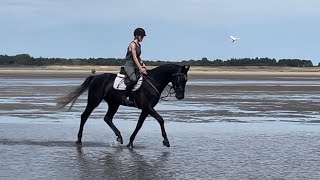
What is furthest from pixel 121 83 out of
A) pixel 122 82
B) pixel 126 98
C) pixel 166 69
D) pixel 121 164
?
pixel 121 164

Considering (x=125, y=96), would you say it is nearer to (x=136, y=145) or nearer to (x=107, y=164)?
(x=136, y=145)

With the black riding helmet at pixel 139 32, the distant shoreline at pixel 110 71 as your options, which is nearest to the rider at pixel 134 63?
the black riding helmet at pixel 139 32

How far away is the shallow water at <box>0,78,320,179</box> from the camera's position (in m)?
10.4

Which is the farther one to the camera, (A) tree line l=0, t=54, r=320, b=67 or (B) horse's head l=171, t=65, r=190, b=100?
(A) tree line l=0, t=54, r=320, b=67

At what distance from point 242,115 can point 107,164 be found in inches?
425

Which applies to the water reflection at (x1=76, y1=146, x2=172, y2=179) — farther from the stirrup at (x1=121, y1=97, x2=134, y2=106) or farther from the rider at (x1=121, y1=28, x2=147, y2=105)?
the rider at (x1=121, y1=28, x2=147, y2=105)

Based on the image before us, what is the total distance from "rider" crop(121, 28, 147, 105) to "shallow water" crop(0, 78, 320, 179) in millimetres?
1165

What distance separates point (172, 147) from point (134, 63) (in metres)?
2.05

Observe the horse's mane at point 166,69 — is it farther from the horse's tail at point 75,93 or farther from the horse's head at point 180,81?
the horse's tail at point 75,93

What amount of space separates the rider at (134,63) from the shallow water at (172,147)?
1165 mm

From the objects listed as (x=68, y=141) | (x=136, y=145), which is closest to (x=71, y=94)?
(x=68, y=141)

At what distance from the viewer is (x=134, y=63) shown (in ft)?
46.3

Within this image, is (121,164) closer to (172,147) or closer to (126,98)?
(172,147)

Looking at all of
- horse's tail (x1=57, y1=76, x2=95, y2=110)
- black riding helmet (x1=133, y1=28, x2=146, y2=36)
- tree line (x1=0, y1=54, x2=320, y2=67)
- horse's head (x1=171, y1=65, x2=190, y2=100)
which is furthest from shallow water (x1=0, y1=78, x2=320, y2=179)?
tree line (x1=0, y1=54, x2=320, y2=67)
